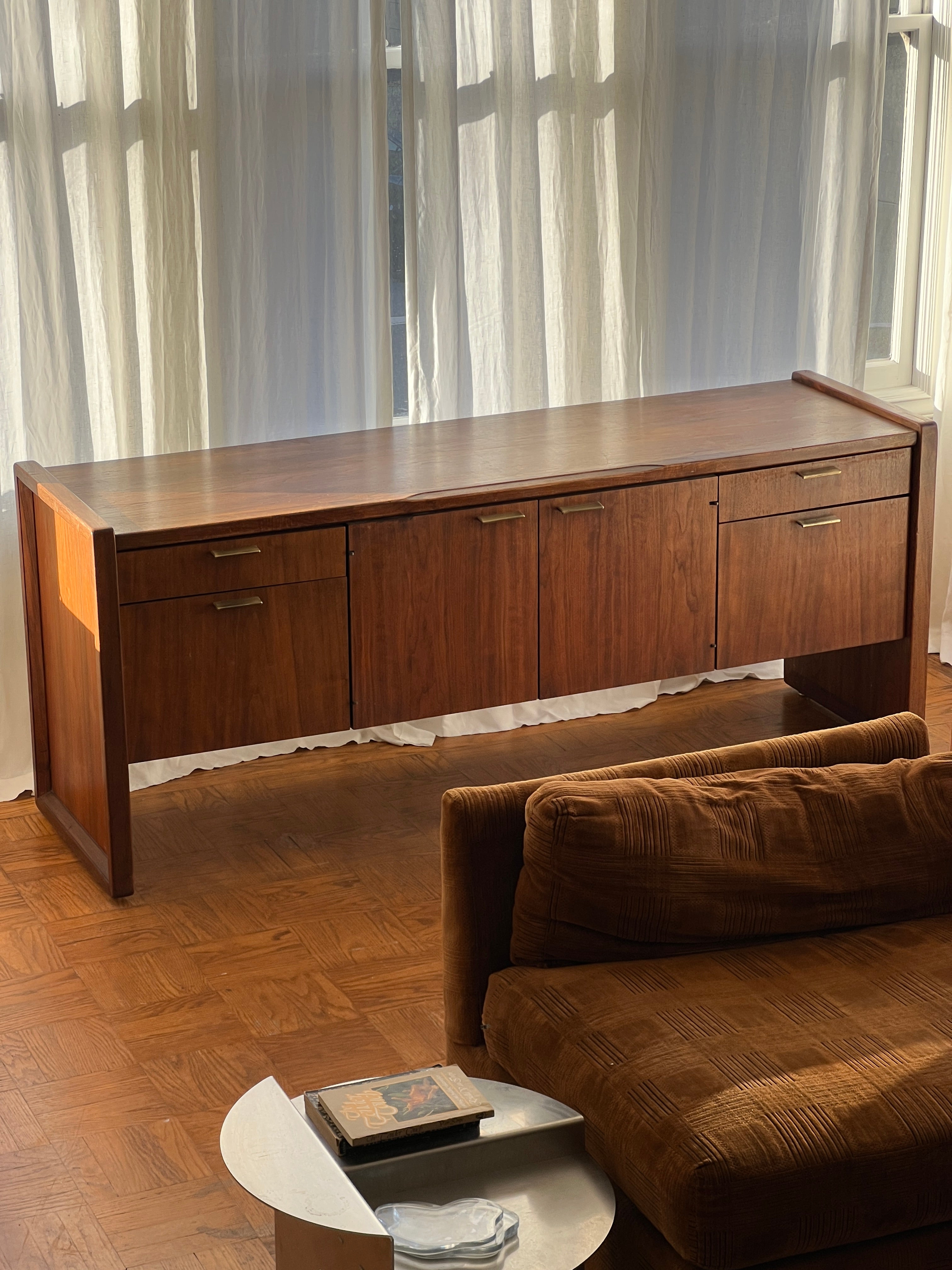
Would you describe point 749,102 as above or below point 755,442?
above

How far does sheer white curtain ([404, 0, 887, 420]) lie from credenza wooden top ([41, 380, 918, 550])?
8.0 inches

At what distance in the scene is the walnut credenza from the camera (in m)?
3.10

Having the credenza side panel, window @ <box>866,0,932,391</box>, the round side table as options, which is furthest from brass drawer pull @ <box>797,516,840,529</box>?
the round side table

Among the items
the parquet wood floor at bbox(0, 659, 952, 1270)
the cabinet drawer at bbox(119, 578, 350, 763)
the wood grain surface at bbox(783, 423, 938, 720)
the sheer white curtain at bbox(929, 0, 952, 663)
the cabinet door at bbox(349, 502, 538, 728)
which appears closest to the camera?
the parquet wood floor at bbox(0, 659, 952, 1270)

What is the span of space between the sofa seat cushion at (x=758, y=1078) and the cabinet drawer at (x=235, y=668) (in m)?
1.13

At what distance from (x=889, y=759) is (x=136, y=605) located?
1394 mm

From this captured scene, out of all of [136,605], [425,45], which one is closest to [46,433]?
[136,605]

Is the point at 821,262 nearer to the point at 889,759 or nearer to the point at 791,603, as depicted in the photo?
the point at 791,603

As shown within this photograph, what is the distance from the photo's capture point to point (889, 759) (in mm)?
2455

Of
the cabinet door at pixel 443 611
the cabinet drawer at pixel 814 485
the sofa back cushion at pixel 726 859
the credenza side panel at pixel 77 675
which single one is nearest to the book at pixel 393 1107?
the sofa back cushion at pixel 726 859

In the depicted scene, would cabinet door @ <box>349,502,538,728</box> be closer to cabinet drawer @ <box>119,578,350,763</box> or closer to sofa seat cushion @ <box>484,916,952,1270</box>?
cabinet drawer @ <box>119,578,350,763</box>

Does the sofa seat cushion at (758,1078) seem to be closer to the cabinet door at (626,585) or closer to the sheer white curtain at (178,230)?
the cabinet door at (626,585)

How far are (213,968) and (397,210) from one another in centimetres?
177

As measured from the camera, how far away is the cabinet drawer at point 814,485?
137 inches
